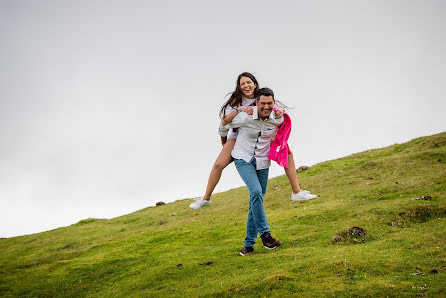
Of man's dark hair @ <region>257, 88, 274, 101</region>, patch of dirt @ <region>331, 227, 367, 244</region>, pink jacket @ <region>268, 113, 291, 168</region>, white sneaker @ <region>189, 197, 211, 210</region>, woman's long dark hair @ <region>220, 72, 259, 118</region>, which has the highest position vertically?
woman's long dark hair @ <region>220, 72, 259, 118</region>

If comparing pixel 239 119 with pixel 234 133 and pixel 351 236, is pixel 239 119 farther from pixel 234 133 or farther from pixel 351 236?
pixel 351 236

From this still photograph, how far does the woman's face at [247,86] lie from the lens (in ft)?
34.6

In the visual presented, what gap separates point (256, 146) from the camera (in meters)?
10.4

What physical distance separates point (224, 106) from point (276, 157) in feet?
6.43

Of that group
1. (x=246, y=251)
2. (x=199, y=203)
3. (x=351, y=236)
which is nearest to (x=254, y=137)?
(x=199, y=203)

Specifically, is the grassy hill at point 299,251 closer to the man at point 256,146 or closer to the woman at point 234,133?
the man at point 256,146

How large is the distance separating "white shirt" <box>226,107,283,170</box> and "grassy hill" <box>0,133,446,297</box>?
115 inches

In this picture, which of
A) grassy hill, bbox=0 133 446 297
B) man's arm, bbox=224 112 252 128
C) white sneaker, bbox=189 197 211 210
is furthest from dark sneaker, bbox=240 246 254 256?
man's arm, bbox=224 112 252 128

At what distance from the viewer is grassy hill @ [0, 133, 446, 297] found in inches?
335

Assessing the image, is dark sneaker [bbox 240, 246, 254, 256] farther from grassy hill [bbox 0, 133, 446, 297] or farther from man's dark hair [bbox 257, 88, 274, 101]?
man's dark hair [bbox 257, 88, 274, 101]

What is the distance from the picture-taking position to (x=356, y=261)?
920cm

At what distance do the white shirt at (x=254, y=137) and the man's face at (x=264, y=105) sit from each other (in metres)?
0.21

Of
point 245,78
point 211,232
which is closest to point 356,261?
point 245,78

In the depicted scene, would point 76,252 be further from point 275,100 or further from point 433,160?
point 433,160
